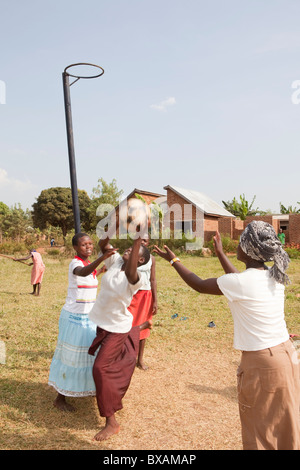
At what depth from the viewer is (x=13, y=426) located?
3893 millimetres

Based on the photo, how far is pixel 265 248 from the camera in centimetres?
259

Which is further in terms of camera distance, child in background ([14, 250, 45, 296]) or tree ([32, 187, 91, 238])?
tree ([32, 187, 91, 238])

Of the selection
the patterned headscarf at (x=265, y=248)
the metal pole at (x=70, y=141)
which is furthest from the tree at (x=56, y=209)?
the patterned headscarf at (x=265, y=248)

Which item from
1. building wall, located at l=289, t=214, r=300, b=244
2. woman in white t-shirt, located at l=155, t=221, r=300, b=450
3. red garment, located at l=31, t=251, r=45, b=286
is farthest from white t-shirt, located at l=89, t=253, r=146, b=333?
building wall, located at l=289, t=214, r=300, b=244

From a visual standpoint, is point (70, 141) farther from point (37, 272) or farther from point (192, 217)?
point (192, 217)

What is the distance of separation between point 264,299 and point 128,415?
238 centimetres

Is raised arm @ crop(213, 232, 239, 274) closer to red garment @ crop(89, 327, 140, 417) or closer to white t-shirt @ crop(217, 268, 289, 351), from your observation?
white t-shirt @ crop(217, 268, 289, 351)

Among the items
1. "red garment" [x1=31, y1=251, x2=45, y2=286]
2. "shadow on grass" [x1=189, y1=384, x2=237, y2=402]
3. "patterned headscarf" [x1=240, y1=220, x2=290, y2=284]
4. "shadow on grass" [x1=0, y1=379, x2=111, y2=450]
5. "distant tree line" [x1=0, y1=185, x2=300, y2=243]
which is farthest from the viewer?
"distant tree line" [x1=0, y1=185, x2=300, y2=243]

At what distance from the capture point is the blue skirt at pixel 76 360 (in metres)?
4.13

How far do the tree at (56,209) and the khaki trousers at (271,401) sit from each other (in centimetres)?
4764

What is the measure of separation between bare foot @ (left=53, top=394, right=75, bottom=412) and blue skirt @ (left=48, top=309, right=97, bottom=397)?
0.46 ft

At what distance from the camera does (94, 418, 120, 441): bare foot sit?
11.9 ft

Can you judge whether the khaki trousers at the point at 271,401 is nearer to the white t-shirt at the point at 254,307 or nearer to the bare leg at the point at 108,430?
the white t-shirt at the point at 254,307
